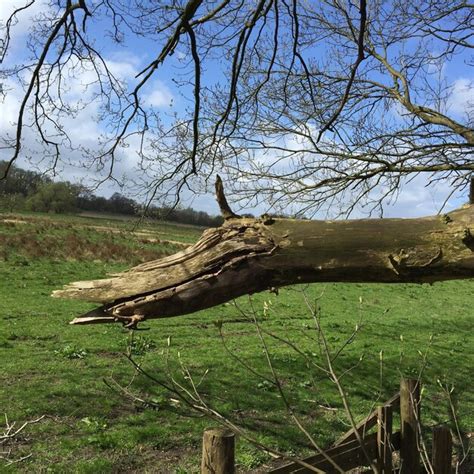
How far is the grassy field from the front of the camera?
5.88 metres

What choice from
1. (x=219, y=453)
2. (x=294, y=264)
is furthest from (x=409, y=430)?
(x=294, y=264)

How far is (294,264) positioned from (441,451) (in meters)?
2.76

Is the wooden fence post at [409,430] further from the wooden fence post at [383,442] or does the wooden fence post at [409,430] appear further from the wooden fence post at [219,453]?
the wooden fence post at [219,453]

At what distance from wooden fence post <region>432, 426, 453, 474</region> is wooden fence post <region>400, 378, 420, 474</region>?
0.30m

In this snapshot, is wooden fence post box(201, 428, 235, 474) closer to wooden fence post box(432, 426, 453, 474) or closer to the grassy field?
the grassy field

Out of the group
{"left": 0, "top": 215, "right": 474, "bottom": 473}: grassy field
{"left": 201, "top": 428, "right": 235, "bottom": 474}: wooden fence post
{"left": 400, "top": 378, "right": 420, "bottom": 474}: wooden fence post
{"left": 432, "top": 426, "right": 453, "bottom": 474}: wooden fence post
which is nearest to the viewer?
{"left": 201, "top": 428, "right": 235, "bottom": 474}: wooden fence post

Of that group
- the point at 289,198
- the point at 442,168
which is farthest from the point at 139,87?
the point at 442,168

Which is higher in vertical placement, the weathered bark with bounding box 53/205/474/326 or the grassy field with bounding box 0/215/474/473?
the weathered bark with bounding box 53/205/474/326

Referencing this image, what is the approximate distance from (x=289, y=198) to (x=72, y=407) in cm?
447

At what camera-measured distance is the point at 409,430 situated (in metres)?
4.49

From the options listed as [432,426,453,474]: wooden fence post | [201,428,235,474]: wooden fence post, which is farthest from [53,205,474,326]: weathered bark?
[432,426,453,474]: wooden fence post

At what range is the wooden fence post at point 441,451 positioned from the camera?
13.3ft

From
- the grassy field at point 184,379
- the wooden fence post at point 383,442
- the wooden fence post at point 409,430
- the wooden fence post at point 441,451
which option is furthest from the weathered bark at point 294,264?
the wooden fence post at point 409,430

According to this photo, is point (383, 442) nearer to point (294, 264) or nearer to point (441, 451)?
point (441, 451)
